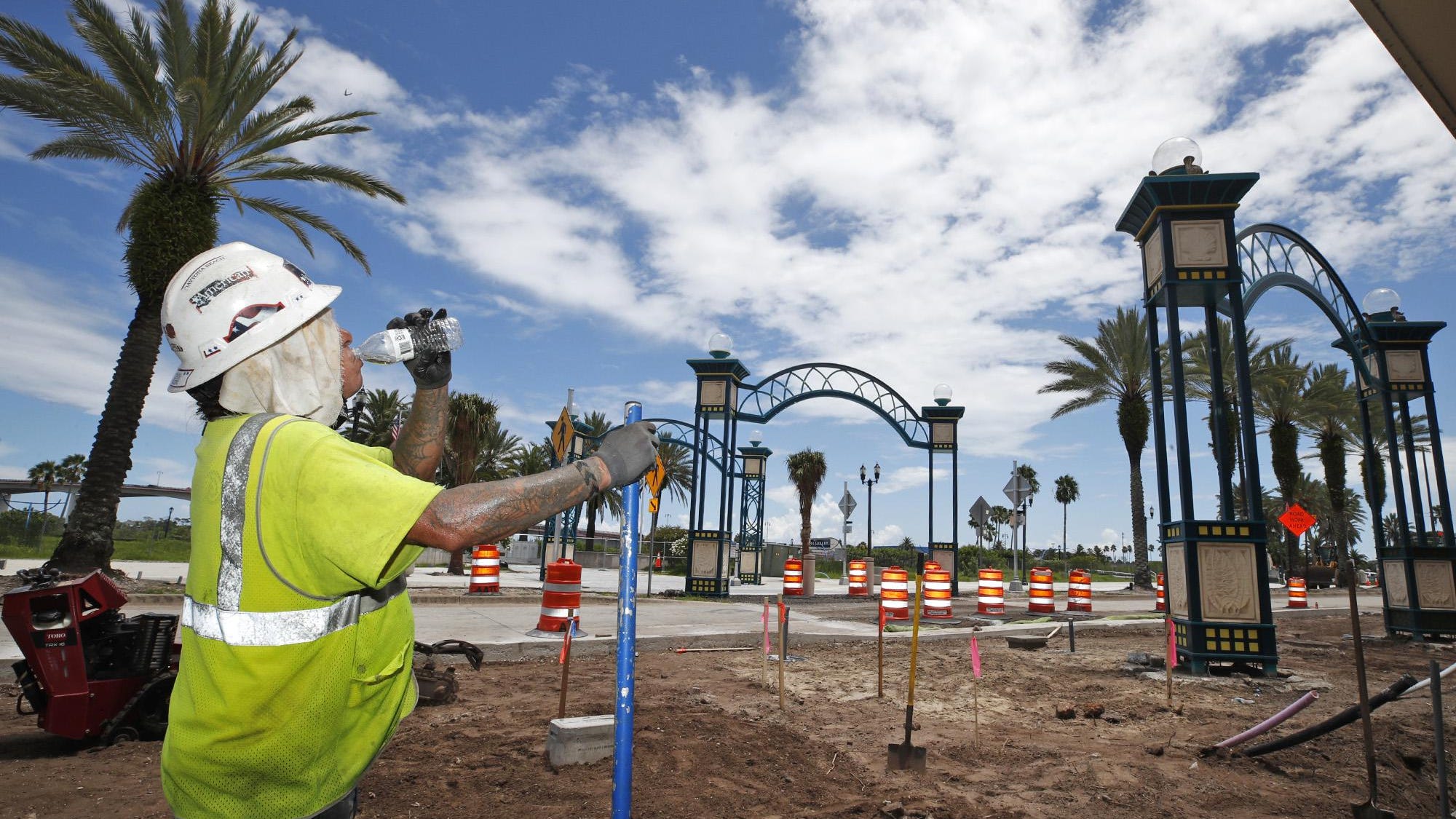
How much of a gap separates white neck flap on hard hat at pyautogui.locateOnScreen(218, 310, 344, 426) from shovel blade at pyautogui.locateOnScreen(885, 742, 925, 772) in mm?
3840

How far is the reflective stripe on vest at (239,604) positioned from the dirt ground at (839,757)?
2553 millimetres

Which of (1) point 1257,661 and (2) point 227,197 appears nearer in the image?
(1) point 1257,661

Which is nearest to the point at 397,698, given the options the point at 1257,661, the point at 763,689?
the point at 763,689

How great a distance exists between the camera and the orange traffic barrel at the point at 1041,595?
1638 centimetres

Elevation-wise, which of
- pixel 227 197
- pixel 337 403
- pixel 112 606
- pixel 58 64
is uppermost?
pixel 58 64

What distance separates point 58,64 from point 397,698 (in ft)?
51.2

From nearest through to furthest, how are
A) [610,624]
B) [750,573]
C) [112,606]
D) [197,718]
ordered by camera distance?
[197,718]
[112,606]
[610,624]
[750,573]

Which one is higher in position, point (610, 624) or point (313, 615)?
point (313, 615)

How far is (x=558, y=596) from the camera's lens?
30.5ft

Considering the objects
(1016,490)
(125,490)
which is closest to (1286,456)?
(1016,490)

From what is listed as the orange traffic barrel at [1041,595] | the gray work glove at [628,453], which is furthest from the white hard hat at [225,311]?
the orange traffic barrel at [1041,595]

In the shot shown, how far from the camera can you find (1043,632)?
11719 millimetres

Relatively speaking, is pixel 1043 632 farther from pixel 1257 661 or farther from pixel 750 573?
pixel 750 573

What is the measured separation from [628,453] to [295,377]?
2.56 ft
